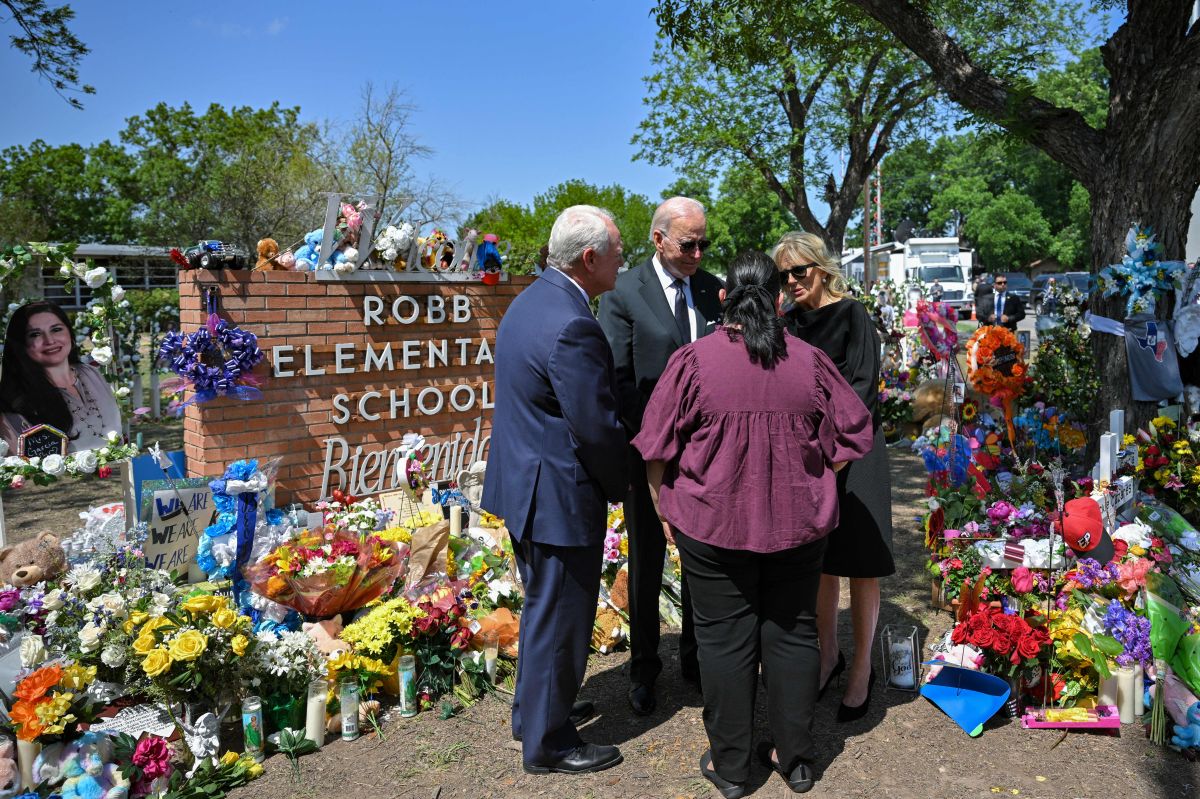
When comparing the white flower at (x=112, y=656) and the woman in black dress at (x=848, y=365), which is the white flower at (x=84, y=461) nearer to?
the white flower at (x=112, y=656)

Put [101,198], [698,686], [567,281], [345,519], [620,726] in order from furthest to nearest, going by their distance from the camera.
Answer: [101,198] < [345,519] < [698,686] < [620,726] < [567,281]

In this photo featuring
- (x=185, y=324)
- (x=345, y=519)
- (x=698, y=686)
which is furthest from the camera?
(x=185, y=324)

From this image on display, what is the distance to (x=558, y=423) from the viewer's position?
2764 millimetres

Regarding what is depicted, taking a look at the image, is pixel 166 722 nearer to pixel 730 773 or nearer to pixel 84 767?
pixel 84 767

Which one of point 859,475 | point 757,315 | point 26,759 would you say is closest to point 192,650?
point 26,759

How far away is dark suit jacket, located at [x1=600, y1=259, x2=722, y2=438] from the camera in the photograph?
3.30 meters

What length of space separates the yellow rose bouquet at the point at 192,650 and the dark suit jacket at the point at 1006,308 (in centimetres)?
1198

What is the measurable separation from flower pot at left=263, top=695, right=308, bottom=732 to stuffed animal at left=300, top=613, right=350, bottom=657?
0.91 feet

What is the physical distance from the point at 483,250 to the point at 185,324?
219 cm

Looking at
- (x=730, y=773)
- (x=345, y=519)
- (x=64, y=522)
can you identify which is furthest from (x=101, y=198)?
(x=730, y=773)

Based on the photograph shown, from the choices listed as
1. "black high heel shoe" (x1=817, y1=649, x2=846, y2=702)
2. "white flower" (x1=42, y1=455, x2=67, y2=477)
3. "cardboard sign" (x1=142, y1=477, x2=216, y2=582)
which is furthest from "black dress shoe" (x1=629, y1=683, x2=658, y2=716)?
"white flower" (x1=42, y1=455, x2=67, y2=477)

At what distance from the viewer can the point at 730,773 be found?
110 inches

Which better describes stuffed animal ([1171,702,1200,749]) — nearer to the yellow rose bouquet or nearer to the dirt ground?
the dirt ground

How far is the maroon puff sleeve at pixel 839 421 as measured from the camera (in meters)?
2.66
